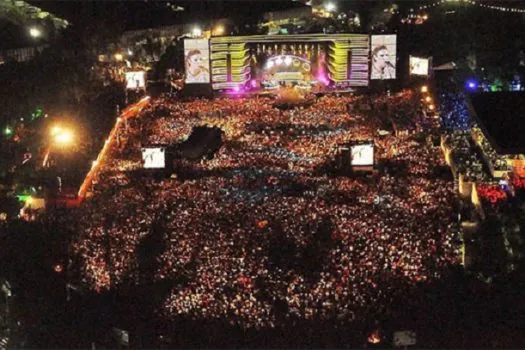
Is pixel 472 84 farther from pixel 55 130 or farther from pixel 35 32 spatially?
pixel 35 32

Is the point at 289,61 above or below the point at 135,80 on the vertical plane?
above

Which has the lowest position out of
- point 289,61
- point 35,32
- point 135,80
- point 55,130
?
point 55,130

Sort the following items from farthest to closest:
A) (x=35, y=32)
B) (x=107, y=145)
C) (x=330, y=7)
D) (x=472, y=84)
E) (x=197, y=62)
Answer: (x=330, y=7)
(x=35, y=32)
(x=197, y=62)
(x=472, y=84)
(x=107, y=145)

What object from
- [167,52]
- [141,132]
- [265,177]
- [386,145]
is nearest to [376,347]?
[265,177]

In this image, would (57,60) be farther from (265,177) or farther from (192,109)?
(265,177)

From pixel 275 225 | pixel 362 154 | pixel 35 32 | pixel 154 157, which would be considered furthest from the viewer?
pixel 35 32

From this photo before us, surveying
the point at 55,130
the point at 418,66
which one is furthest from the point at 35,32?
the point at 418,66
